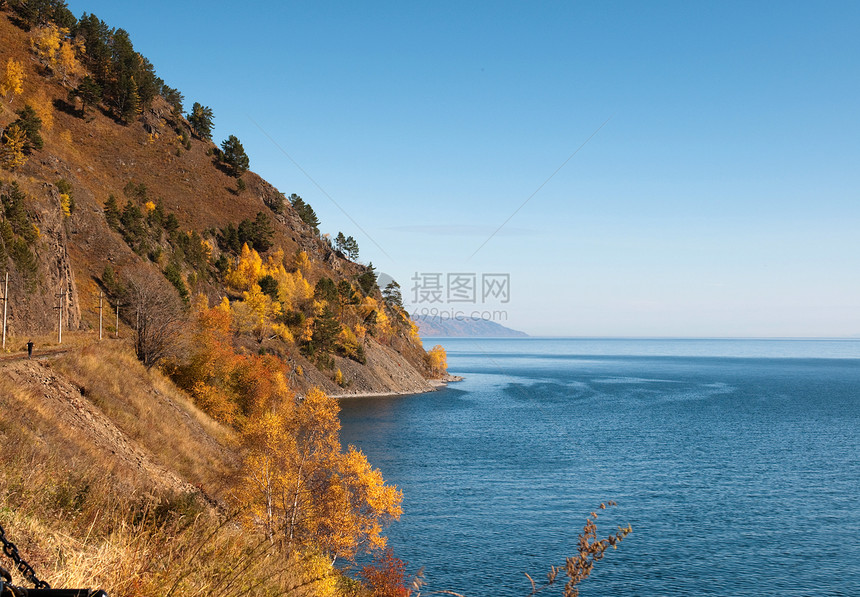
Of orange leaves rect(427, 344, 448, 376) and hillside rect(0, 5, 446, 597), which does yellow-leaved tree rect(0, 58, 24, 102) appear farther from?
orange leaves rect(427, 344, 448, 376)

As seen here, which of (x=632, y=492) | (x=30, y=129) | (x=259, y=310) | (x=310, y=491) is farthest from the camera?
(x=259, y=310)

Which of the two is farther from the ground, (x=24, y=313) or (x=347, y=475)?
(x=24, y=313)

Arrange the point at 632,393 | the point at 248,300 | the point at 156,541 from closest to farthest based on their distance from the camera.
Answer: the point at 156,541 < the point at 248,300 < the point at 632,393

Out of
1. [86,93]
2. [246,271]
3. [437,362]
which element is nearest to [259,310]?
[246,271]

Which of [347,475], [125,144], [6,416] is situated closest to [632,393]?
[347,475]

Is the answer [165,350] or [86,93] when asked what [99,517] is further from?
[86,93]

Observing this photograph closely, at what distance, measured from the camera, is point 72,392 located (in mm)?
26016

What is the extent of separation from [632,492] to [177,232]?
83.3 metres

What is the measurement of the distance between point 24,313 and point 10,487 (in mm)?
48824

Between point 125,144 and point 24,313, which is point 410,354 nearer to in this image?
point 125,144

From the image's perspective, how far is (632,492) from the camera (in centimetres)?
5144

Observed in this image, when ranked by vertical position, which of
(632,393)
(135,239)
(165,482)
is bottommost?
(632,393)

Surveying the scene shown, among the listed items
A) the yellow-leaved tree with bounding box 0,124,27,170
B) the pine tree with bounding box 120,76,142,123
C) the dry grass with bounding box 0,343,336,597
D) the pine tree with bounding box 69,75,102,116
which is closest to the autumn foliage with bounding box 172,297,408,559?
the dry grass with bounding box 0,343,336,597

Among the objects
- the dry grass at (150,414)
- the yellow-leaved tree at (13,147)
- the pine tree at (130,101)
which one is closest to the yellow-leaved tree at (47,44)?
the pine tree at (130,101)
